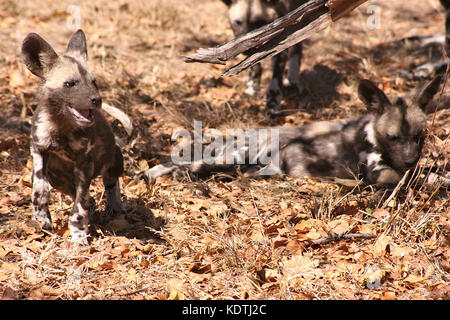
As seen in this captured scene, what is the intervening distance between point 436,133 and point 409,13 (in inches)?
174

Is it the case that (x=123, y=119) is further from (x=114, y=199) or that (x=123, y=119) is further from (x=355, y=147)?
(x=355, y=147)

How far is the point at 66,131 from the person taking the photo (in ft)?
12.1

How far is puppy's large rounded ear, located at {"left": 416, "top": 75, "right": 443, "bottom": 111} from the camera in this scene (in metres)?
4.56

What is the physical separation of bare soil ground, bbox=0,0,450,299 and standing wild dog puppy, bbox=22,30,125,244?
301 millimetres

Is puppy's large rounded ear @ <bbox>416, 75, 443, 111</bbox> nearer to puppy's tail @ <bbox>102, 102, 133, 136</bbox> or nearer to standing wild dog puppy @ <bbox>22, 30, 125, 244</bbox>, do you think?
puppy's tail @ <bbox>102, 102, 133, 136</bbox>

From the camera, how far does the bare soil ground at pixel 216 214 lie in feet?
11.0

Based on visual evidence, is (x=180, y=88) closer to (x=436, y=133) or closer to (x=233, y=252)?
(x=436, y=133)

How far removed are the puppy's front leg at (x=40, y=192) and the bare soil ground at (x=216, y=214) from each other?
133 millimetres

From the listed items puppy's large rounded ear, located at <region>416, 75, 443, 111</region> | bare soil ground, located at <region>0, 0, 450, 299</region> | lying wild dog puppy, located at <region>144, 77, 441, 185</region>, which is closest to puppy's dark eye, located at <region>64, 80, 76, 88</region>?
bare soil ground, located at <region>0, 0, 450, 299</region>

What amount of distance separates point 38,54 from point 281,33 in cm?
161

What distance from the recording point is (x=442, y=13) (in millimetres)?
9133

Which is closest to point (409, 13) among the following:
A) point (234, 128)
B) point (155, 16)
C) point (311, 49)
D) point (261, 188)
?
point (311, 49)

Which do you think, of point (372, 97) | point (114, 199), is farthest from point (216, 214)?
point (372, 97)

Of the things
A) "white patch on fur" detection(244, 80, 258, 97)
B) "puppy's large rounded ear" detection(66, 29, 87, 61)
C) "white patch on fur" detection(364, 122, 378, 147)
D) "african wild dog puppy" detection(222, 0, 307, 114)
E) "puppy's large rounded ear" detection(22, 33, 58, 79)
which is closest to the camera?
"puppy's large rounded ear" detection(22, 33, 58, 79)
